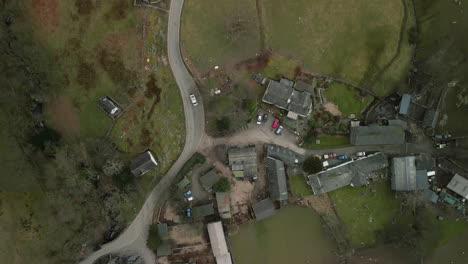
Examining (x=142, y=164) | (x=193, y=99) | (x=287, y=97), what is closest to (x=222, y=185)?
(x=142, y=164)

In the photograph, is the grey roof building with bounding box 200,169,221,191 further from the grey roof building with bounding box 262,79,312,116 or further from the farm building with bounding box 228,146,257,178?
the grey roof building with bounding box 262,79,312,116

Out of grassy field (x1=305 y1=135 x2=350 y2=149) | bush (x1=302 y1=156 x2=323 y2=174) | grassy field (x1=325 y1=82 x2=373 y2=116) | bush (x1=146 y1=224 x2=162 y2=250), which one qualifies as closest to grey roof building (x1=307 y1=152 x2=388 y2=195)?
bush (x1=302 y1=156 x2=323 y2=174)

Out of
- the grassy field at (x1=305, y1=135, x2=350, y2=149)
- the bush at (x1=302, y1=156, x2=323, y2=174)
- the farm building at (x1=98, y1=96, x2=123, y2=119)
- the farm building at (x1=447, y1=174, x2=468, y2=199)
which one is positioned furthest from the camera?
the grassy field at (x1=305, y1=135, x2=350, y2=149)

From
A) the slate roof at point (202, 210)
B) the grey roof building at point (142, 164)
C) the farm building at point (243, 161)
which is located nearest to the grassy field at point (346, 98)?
the farm building at point (243, 161)

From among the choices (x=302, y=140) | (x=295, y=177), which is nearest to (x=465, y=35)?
(x=302, y=140)

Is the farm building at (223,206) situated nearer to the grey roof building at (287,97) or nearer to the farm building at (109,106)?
the grey roof building at (287,97)
